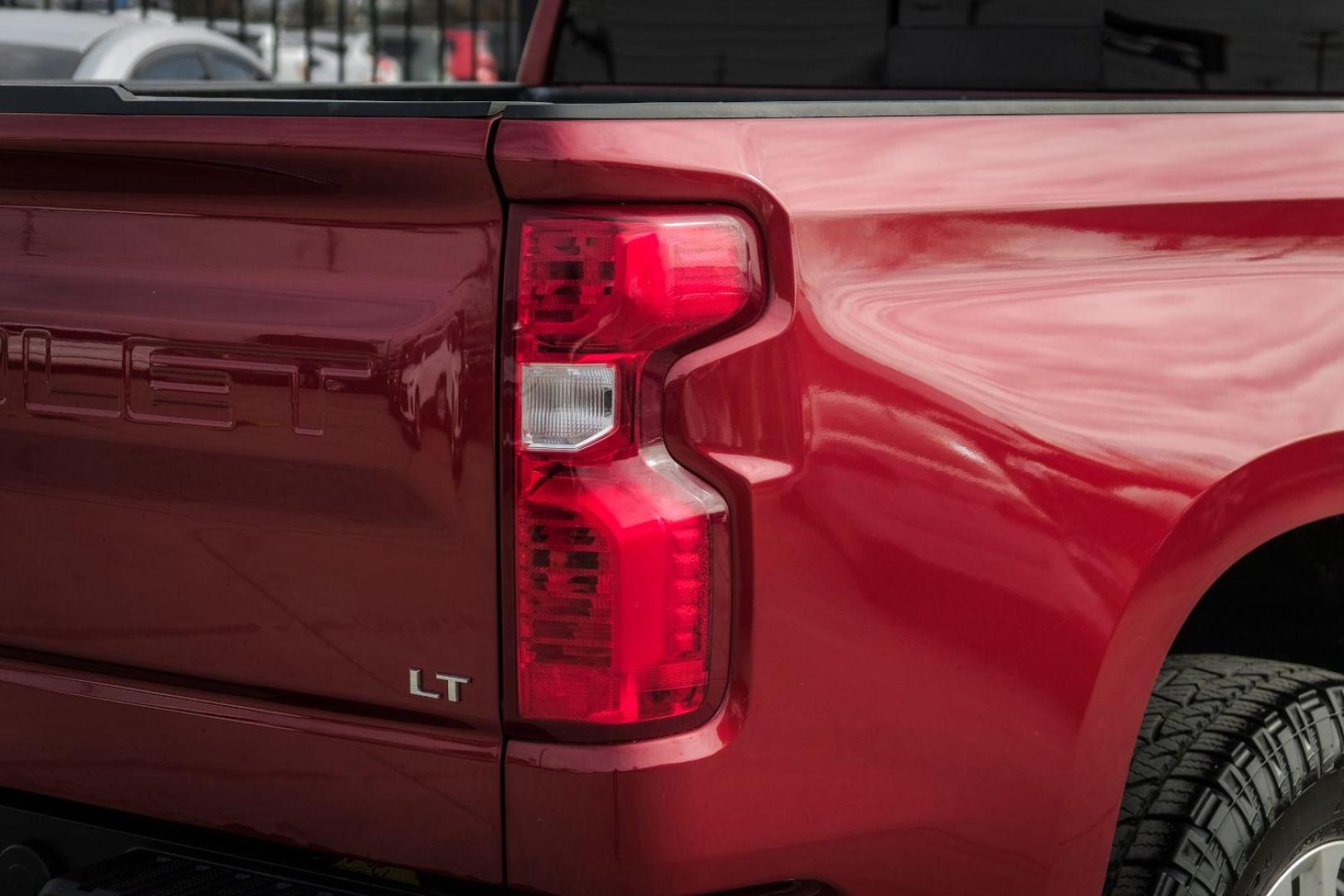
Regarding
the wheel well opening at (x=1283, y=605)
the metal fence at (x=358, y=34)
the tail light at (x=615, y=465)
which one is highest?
the metal fence at (x=358, y=34)

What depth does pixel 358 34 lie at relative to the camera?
21.5m

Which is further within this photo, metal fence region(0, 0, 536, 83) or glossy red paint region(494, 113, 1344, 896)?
metal fence region(0, 0, 536, 83)

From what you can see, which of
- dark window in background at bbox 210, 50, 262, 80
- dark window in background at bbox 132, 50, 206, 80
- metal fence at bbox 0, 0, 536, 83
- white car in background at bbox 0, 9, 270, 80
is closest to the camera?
white car in background at bbox 0, 9, 270, 80

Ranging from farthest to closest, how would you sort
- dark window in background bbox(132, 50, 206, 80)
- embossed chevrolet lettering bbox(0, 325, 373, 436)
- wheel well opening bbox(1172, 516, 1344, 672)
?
dark window in background bbox(132, 50, 206, 80) < wheel well opening bbox(1172, 516, 1344, 672) < embossed chevrolet lettering bbox(0, 325, 373, 436)

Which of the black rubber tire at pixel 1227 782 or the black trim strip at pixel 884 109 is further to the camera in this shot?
the black rubber tire at pixel 1227 782

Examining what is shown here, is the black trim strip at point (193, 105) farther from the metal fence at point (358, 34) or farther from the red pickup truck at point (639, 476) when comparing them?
the metal fence at point (358, 34)

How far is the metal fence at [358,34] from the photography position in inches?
430

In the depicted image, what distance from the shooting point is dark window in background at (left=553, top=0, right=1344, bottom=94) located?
236cm

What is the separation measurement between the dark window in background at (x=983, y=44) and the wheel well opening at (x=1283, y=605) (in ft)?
2.31

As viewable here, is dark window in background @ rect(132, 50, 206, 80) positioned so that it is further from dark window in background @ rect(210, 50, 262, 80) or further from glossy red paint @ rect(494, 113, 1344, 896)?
glossy red paint @ rect(494, 113, 1344, 896)

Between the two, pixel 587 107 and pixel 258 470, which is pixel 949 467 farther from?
pixel 258 470

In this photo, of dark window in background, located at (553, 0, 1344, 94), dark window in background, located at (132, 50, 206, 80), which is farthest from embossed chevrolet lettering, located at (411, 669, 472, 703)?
dark window in background, located at (132, 50, 206, 80)

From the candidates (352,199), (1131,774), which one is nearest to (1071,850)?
(1131,774)

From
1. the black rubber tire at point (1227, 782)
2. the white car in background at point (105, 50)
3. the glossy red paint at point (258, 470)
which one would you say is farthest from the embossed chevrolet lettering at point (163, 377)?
the white car in background at point (105, 50)
